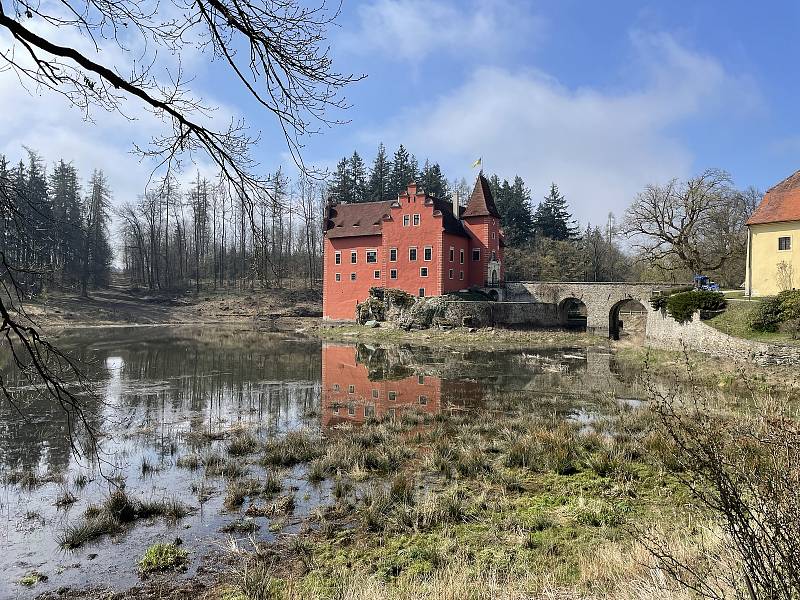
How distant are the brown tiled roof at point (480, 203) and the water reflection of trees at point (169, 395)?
2084 centimetres

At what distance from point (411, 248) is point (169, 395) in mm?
28745

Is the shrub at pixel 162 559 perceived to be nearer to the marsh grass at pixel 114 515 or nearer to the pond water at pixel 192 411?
the pond water at pixel 192 411

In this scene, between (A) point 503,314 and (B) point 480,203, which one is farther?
(B) point 480,203

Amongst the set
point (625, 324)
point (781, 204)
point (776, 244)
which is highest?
point (781, 204)

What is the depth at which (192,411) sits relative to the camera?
1483cm

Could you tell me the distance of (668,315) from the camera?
89.2 ft

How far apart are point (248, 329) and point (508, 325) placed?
73.5 feet

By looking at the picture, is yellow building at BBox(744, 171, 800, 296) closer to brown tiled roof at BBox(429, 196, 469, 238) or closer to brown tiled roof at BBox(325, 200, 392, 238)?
brown tiled roof at BBox(429, 196, 469, 238)

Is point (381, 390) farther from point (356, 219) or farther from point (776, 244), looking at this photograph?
point (356, 219)

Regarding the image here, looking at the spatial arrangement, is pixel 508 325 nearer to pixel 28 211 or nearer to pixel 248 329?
pixel 248 329

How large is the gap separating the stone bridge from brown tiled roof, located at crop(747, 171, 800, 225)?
8.12m

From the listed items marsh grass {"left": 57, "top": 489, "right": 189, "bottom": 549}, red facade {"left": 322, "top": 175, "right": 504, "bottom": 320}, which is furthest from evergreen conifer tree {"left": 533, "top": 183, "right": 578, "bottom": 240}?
marsh grass {"left": 57, "top": 489, "right": 189, "bottom": 549}

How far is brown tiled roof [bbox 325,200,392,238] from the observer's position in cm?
4647

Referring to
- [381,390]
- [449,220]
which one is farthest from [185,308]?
[381,390]
